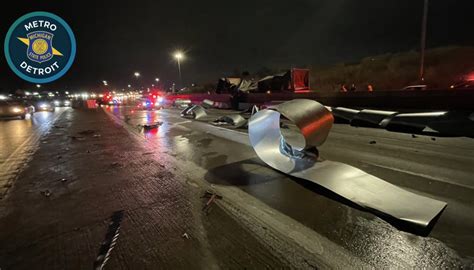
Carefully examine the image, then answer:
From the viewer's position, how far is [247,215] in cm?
312

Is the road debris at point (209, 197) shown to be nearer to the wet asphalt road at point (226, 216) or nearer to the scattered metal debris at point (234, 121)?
the wet asphalt road at point (226, 216)

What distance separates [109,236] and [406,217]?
3452 mm

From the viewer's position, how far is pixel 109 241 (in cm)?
263

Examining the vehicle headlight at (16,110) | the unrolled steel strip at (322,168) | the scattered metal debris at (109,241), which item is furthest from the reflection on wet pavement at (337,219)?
the vehicle headlight at (16,110)

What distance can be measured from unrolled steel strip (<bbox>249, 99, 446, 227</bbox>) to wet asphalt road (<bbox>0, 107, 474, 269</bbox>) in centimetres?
19

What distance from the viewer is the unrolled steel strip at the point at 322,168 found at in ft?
10.1


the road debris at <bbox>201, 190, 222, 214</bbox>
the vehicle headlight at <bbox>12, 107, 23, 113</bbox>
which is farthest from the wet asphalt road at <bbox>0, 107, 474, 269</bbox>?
the vehicle headlight at <bbox>12, 107, 23, 113</bbox>

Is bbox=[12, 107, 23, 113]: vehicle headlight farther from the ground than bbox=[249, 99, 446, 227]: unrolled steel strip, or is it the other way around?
bbox=[12, 107, 23, 113]: vehicle headlight

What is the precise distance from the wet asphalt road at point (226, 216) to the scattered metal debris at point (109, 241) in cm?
7

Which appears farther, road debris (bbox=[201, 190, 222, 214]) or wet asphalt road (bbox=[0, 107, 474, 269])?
road debris (bbox=[201, 190, 222, 214])

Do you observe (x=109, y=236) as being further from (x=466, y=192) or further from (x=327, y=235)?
(x=466, y=192)

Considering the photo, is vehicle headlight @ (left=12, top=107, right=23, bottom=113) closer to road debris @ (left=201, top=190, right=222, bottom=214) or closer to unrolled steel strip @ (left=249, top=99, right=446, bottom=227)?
unrolled steel strip @ (left=249, top=99, right=446, bottom=227)

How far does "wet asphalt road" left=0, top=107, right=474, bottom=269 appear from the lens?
7.64ft

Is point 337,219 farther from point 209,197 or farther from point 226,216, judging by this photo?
point 209,197
